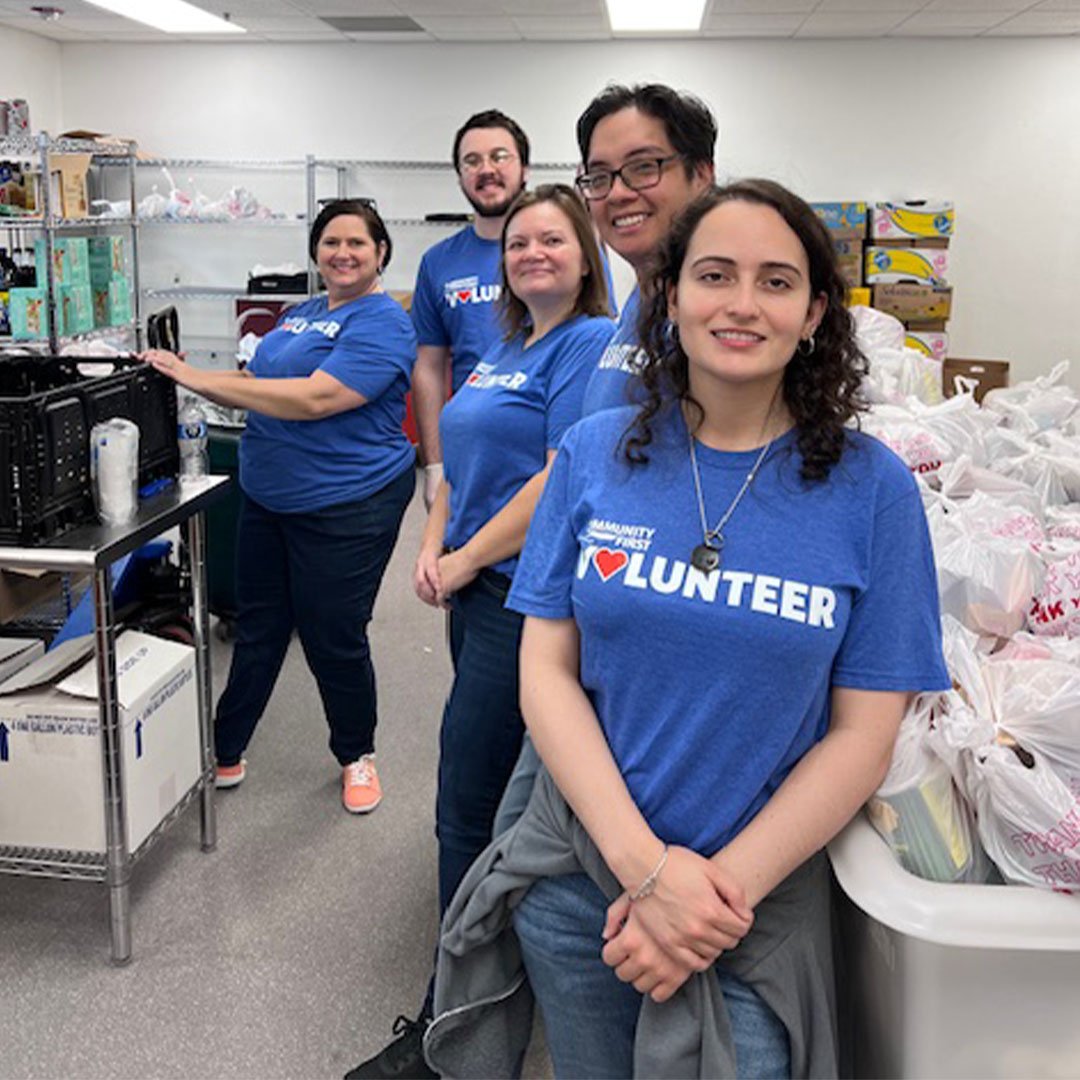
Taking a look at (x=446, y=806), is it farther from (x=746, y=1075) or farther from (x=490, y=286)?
(x=490, y=286)

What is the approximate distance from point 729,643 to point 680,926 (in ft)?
0.88

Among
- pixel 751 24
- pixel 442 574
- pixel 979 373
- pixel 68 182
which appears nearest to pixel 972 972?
pixel 442 574

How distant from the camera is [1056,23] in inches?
254

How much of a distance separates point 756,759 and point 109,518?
1.53 m

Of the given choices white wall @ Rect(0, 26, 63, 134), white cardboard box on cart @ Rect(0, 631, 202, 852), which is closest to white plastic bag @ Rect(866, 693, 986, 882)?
white cardboard box on cart @ Rect(0, 631, 202, 852)

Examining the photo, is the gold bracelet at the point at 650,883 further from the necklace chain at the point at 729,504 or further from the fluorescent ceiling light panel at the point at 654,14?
the fluorescent ceiling light panel at the point at 654,14

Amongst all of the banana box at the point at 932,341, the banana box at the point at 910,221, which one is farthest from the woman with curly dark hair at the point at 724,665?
the banana box at the point at 910,221

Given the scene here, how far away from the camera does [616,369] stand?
1.48m

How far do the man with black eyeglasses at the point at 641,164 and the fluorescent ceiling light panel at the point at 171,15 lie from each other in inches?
212

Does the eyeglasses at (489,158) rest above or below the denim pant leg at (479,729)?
above

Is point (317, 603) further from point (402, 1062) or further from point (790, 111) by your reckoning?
point (790, 111)

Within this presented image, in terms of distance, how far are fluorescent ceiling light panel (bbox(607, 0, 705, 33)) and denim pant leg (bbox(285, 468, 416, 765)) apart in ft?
14.3

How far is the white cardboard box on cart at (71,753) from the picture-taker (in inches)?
85.0

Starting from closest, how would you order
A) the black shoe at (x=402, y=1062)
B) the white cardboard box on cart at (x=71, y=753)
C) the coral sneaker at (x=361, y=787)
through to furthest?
the black shoe at (x=402, y=1062) → the white cardboard box on cart at (x=71, y=753) → the coral sneaker at (x=361, y=787)
